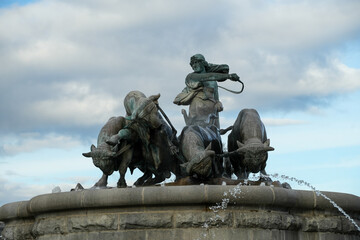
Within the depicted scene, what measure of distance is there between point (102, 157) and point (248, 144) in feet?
7.96

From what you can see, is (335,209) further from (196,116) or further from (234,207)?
(196,116)

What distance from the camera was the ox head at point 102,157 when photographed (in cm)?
1209

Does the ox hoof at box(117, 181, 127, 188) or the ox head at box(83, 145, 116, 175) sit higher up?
the ox head at box(83, 145, 116, 175)

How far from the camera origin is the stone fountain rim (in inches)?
402

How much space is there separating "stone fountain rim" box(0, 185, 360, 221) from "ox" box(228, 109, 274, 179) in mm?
1282

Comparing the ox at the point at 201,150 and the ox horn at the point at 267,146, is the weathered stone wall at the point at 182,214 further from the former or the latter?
the ox at the point at 201,150

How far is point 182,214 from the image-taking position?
10328mm

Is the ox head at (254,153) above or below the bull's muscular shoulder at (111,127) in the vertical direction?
below

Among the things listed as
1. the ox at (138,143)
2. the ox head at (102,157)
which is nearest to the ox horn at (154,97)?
the ox at (138,143)

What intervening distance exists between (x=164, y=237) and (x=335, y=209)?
2801mm

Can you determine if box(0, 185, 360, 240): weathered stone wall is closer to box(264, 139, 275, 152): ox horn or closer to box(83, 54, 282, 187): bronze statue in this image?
box(264, 139, 275, 152): ox horn

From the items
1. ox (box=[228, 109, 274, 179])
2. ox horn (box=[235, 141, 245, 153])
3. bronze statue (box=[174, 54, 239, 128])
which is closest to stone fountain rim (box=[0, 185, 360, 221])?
ox (box=[228, 109, 274, 179])

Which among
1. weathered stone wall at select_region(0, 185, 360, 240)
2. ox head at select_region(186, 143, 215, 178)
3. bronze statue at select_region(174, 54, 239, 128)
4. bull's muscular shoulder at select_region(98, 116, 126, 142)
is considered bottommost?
weathered stone wall at select_region(0, 185, 360, 240)

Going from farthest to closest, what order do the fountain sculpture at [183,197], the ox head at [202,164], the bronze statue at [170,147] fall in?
the bronze statue at [170,147] → the ox head at [202,164] → the fountain sculpture at [183,197]
